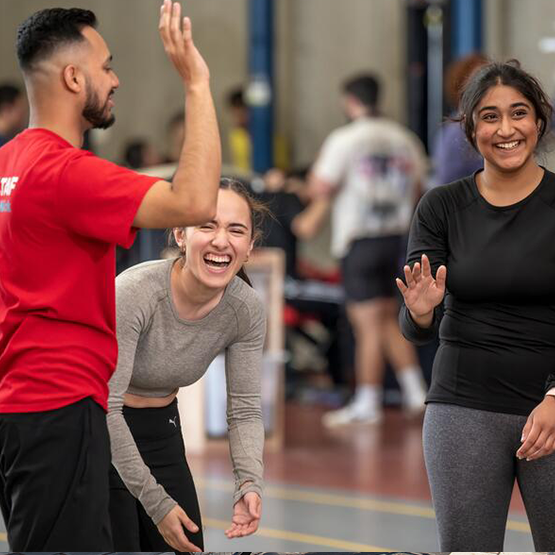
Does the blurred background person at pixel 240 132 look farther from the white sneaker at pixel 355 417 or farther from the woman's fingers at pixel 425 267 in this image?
the woman's fingers at pixel 425 267

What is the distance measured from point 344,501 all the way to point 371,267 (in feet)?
6.33

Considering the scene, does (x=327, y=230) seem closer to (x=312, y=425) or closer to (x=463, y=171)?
(x=312, y=425)

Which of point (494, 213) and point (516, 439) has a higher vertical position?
point (494, 213)

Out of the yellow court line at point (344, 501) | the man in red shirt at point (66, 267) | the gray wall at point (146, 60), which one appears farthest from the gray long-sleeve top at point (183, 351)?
the gray wall at point (146, 60)

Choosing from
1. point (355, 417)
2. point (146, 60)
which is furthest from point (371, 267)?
point (146, 60)

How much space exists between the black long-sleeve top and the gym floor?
1.67 m

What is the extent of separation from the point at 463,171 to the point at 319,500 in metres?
1.63

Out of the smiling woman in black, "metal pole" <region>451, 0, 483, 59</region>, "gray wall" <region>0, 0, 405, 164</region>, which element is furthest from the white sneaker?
"gray wall" <region>0, 0, 405, 164</region>

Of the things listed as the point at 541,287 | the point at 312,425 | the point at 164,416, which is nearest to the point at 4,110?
the point at 312,425

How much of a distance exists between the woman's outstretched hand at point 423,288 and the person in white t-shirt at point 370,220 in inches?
160

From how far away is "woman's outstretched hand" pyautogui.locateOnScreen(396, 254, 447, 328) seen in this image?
2.51m

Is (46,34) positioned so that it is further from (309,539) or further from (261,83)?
(261,83)

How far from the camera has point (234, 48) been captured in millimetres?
11672

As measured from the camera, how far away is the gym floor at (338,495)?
4371 mm
